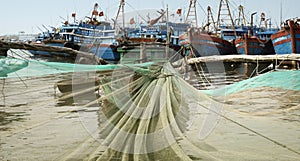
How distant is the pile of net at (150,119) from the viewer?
82.9 inches

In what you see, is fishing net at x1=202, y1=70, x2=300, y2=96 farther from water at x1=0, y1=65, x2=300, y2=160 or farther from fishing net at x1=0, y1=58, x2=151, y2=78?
fishing net at x1=0, y1=58, x2=151, y2=78

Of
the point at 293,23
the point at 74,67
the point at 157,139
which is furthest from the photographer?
the point at 293,23

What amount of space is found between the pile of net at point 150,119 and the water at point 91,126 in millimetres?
113

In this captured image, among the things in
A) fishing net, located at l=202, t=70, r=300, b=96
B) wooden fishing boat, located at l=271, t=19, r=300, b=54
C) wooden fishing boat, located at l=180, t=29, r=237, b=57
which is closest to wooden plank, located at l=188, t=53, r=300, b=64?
fishing net, located at l=202, t=70, r=300, b=96

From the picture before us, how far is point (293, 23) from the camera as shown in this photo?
612 inches

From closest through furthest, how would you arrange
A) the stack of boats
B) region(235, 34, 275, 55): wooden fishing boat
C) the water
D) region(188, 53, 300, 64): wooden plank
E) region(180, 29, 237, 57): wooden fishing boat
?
the water, region(188, 53, 300, 64): wooden plank, the stack of boats, region(180, 29, 237, 57): wooden fishing boat, region(235, 34, 275, 55): wooden fishing boat

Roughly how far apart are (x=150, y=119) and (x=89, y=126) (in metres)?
1.10

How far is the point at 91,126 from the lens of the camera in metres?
3.66

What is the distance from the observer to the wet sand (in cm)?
250

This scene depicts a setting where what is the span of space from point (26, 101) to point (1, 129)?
7.10 feet

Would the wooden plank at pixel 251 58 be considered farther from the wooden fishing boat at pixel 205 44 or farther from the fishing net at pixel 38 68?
the fishing net at pixel 38 68

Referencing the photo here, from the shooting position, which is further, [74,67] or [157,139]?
[74,67]

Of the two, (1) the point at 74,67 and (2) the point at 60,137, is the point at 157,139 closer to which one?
(2) the point at 60,137

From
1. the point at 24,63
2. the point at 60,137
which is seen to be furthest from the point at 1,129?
the point at 24,63
